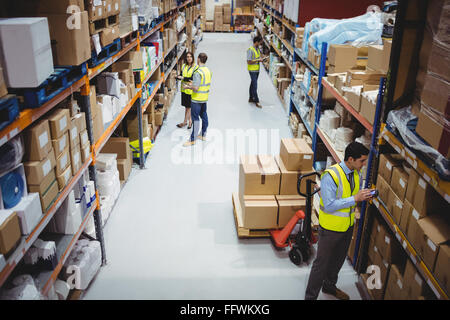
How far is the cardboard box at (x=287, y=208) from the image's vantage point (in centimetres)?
452

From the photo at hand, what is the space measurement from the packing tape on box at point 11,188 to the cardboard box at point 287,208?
2856 mm

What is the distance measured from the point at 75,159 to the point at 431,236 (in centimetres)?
290

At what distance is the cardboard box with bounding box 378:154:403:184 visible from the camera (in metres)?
3.30

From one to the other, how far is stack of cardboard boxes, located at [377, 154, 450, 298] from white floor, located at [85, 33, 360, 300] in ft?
3.97

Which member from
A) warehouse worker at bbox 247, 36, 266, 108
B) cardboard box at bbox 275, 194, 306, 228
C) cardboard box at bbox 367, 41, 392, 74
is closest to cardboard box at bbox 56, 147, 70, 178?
cardboard box at bbox 275, 194, 306, 228

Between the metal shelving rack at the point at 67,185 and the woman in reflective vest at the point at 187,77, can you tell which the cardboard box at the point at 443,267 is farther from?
the woman in reflective vest at the point at 187,77


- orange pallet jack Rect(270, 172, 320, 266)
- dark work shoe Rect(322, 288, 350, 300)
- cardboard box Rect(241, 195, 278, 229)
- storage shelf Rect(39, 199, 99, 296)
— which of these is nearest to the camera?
storage shelf Rect(39, 199, 99, 296)

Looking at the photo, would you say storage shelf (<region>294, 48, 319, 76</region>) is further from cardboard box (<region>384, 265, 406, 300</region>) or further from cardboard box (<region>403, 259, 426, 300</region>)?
cardboard box (<region>403, 259, 426, 300</region>)

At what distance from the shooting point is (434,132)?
257 centimetres

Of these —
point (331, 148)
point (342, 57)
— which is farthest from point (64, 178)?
point (342, 57)

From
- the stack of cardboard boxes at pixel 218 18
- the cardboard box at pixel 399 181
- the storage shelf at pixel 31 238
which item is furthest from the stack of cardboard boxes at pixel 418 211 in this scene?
the stack of cardboard boxes at pixel 218 18

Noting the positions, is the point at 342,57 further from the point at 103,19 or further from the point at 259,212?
the point at 103,19

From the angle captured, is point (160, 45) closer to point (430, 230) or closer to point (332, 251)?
point (332, 251)
